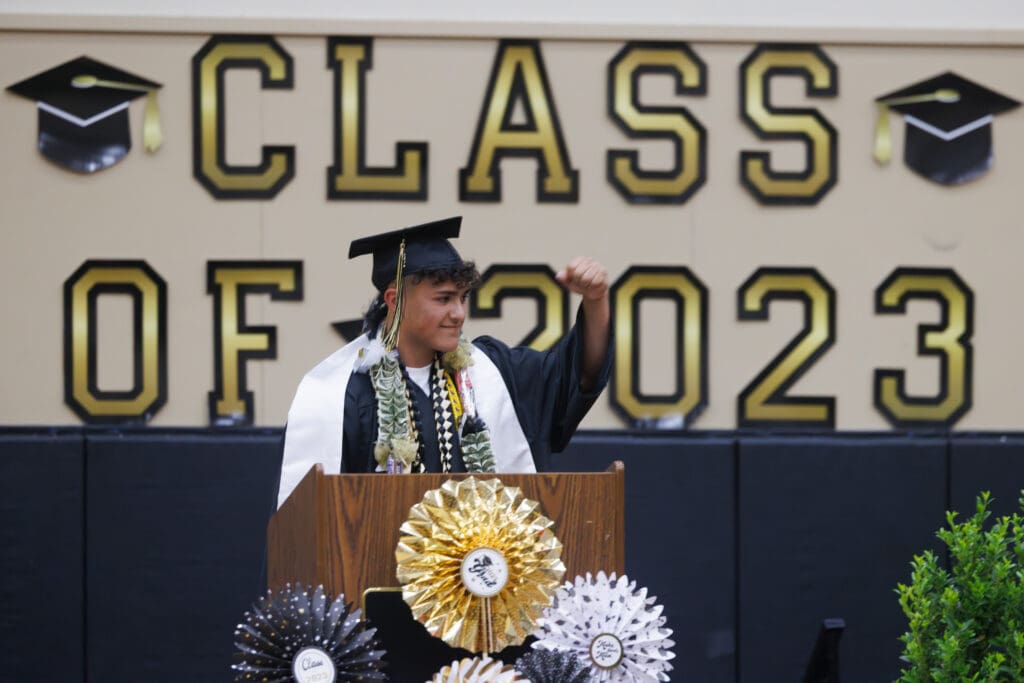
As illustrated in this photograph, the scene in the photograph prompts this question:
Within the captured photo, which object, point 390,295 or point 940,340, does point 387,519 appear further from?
point 940,340

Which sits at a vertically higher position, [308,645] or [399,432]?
[399,432]

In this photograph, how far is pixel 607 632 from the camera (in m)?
2.59

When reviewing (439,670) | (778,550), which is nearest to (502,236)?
(778,550)

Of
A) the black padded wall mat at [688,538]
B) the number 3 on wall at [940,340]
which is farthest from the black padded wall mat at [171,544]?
the number 3 on wall at [940,340]

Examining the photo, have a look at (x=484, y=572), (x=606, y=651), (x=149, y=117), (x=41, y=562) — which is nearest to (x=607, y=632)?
(x=606, y=651)

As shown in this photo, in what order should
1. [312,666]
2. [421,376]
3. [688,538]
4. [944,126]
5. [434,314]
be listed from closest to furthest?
[312,666], [434,314], [421,376], [688,538], [944,126]

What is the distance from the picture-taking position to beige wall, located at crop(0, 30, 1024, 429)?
513cm

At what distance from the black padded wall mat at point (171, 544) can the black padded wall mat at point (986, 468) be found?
2504 mm

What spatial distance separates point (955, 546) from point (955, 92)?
2.47 meters

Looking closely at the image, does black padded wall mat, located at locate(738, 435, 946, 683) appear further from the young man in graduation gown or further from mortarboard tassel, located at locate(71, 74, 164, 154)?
mortarboard tassel, located at locate(71, 74, 164, 154)

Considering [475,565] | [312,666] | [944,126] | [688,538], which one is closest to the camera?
[312,666]

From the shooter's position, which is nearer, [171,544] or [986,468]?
[171,544]

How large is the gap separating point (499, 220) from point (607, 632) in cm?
283

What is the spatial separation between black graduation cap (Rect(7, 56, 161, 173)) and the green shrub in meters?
3.23
